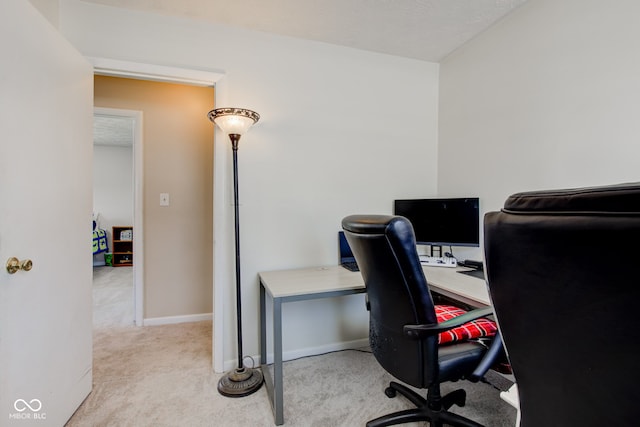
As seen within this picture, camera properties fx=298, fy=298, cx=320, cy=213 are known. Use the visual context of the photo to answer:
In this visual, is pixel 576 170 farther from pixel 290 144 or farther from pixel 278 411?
pixel 278 411

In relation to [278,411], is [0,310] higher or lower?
higher

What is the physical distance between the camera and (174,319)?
9.53ft

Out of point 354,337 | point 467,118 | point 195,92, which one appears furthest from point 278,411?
point 195,92

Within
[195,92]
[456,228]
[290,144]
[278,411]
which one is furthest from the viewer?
[195,92]

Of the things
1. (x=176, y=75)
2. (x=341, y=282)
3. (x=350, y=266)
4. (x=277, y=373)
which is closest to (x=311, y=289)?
(x=341, y=282)

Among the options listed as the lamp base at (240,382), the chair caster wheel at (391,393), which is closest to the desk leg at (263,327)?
the lamp base at (240,382)

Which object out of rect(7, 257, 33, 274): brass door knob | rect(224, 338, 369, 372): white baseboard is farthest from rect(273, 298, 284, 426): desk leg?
rect(7, 257, 33, 274): brass door knob

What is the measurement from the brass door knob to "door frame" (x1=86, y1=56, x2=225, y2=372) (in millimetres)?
995

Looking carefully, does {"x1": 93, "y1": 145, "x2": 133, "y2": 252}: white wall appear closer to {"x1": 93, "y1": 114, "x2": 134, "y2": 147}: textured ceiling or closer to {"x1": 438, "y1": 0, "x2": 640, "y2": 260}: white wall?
{"x1": 93, "y1": 114, "x2": 134, "y2": 147}: textured ceiling

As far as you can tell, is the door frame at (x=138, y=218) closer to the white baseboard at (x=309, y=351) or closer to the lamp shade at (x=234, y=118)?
the white baseboard at (x=309, y=351)

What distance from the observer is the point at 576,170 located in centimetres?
161

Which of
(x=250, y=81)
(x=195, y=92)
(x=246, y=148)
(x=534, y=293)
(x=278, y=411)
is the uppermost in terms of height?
(x=195, y=92)

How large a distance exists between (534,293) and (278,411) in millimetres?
1470

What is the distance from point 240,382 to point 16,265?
130 cm
